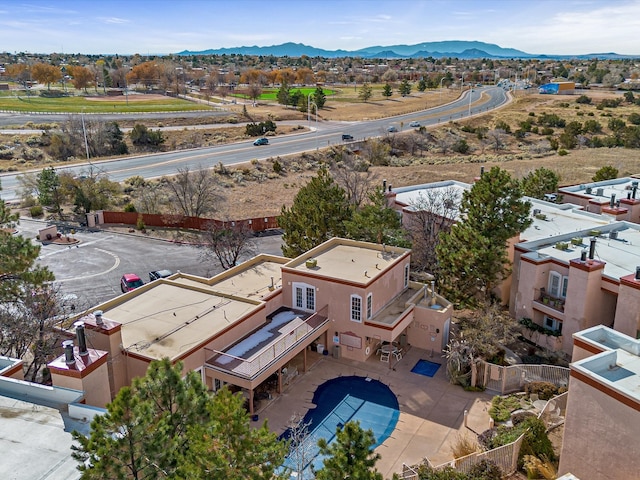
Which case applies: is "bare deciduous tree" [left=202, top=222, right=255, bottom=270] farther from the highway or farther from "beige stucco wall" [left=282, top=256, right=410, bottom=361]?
the highway

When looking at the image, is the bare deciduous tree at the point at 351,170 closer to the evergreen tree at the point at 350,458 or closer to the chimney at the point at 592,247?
the chimney at the point at 592,247

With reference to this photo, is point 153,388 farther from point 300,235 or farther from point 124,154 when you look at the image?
point 124,154

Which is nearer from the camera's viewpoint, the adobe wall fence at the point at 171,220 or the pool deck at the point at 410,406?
the pool deck at the point at 410,406

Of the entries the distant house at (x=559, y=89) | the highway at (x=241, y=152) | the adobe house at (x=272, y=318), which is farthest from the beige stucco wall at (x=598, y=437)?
the distant house at (x=559, y=89)

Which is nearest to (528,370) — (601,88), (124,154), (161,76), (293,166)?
(293,166)

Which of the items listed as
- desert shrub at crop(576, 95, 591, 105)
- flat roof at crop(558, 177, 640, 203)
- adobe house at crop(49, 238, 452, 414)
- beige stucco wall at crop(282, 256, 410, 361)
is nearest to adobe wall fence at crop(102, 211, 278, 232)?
adobe house at crop(49, 238, 452, 414)

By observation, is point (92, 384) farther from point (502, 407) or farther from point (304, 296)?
point (502, 407)

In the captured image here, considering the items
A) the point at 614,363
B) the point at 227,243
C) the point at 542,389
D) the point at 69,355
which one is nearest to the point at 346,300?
the point at 542,389
